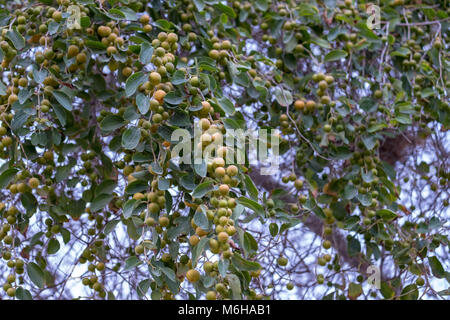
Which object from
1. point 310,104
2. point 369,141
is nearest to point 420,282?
point 369,141

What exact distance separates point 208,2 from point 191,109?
0.51m

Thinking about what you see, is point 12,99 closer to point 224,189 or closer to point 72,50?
point 72,50

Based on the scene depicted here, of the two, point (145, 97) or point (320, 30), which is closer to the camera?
point (145, 97)

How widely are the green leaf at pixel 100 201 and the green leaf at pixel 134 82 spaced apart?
31 cm

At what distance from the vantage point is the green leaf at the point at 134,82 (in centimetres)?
141

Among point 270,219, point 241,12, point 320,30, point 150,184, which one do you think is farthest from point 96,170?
point 320,30

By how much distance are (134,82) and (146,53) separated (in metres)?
0.08

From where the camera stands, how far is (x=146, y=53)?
4.79 feet

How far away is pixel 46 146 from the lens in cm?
160

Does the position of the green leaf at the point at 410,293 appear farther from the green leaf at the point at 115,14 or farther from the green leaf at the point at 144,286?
the green leaf at the point at 115,14

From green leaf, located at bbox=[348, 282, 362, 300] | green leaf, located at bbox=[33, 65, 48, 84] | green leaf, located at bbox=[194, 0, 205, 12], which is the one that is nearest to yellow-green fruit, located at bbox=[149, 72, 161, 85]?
green leaf, located at bbox=[33, 65, 48, 84]

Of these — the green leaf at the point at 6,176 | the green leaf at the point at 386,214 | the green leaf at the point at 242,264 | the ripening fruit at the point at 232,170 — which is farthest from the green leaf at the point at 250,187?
the green leaf at the point at 6,176

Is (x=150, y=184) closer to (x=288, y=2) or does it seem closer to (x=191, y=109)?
(x=191, y=109)

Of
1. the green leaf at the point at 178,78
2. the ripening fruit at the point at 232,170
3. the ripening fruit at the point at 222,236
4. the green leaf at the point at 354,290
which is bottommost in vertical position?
the green leaf at the point at 354,290
